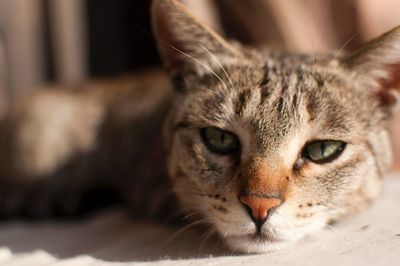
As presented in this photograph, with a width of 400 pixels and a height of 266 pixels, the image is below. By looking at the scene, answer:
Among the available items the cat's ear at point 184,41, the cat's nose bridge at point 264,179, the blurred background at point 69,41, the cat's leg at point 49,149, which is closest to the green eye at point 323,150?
the cat's nose bridge at point 264,179

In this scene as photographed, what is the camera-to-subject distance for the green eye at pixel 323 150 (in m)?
1.38

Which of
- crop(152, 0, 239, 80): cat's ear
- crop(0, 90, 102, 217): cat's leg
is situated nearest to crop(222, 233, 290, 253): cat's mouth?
crop(152, 0, 239, 80): cat's ear

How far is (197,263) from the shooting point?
126 centimetres

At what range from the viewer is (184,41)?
5.29 feet

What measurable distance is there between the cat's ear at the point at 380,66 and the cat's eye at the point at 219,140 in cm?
45

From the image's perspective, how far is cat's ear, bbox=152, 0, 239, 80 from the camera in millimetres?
1527

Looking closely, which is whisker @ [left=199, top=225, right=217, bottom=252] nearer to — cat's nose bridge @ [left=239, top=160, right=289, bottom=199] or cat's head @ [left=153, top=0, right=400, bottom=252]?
cat's head @ [left=153, top=0, right=400, bottom=252]

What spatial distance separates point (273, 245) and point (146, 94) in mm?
1333

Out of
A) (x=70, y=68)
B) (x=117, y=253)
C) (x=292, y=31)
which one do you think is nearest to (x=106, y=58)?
(x=70, y=68)

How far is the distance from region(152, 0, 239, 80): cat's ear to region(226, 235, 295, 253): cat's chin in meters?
0.57

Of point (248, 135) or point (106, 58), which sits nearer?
point (248, 135)

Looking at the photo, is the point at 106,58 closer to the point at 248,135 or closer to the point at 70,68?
the point at 70,68

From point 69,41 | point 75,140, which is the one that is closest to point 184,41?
point 75,140

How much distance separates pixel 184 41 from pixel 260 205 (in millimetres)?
643
